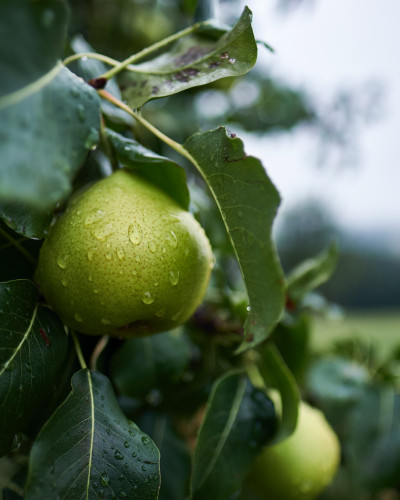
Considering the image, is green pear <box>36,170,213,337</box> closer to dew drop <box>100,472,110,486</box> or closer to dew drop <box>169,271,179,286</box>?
dew drop <box>169,271,179,286</box>

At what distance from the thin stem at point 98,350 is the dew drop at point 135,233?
171mm

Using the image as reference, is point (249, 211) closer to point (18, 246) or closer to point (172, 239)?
point (172, 239)

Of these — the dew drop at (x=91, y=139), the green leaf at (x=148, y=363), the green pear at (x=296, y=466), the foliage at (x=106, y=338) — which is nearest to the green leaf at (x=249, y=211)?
the foliage at (x=106, y=338)

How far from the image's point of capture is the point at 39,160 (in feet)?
0.95

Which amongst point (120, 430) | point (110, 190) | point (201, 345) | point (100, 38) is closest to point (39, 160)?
point (110, 190)

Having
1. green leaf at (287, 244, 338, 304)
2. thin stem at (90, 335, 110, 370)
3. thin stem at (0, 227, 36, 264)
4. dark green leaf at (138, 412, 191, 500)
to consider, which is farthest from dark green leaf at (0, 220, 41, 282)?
green leaf at (287, 244, 338, 304)

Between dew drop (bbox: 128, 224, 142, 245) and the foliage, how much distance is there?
0.07 metres

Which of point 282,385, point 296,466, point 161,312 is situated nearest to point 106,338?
point 161,312

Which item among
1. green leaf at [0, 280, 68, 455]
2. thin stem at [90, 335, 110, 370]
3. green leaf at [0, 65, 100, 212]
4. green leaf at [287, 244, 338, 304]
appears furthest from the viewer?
green leaf at [287, 244, 338, 304]

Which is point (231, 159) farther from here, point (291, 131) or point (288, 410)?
point (291, 131)

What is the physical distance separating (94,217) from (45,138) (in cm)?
13

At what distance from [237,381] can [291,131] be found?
2016 mm

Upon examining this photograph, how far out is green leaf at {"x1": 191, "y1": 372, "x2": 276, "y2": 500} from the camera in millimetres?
528

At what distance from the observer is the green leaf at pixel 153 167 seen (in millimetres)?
456
